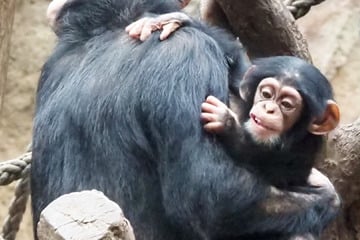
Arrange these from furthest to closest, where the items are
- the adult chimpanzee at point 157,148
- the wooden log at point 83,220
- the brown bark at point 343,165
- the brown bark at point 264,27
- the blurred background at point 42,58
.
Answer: the blurred background at point 42,58
the brown bark at point 343,165
the brown bark at point 264,27
the adult chimpanzee at point 157,148
the wooden log at point 83,220

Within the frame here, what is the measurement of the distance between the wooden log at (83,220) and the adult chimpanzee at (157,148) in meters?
0.78

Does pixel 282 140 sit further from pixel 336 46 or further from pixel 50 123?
pixel 336 46

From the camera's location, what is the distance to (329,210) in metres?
3.06

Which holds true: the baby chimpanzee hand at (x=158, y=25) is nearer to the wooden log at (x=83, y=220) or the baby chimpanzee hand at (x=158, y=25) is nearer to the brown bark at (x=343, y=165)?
the brown bark at (x=343, y=165)

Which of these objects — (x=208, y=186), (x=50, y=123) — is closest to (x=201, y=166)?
(x=208, y=186)

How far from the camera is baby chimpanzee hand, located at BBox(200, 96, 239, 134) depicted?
2.81m

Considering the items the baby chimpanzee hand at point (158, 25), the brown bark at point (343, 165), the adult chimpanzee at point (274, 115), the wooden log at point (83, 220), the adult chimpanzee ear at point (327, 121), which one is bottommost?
the brown bark at point (343, 165)

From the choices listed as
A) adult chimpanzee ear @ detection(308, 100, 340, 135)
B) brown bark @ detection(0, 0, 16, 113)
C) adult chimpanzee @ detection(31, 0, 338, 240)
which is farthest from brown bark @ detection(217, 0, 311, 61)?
brown bark @ detection(0, 0, 16, 113)

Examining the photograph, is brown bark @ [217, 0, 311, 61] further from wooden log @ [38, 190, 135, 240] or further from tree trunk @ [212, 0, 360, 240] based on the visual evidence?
wooden log @ [38, 190, 135, 240]

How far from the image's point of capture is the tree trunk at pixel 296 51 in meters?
3.34

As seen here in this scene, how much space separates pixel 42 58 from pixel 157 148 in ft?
9.92

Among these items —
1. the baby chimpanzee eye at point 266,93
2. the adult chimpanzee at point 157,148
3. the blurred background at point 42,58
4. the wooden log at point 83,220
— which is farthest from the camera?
the blurred background at point 42,58

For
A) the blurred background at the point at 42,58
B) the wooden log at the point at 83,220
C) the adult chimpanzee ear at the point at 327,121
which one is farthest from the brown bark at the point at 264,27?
the blurred background at the point at 42,58

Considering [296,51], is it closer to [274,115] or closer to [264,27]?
[264,27]
